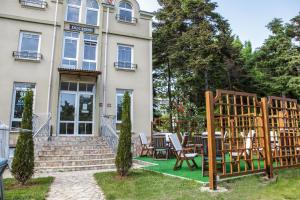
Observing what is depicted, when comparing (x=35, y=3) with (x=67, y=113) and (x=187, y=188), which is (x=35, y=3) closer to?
(x=67, y=113)

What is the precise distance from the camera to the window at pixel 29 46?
38.5ft

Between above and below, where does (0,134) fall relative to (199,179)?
above

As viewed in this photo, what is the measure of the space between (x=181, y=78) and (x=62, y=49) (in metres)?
10.1

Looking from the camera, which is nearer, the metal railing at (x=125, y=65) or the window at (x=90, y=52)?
the window at (x=90, y=52)

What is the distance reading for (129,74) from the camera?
13.5 metres

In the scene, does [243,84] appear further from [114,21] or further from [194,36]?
[114,21]

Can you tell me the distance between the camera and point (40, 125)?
1127 cm

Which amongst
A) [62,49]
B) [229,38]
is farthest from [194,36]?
[62,49]

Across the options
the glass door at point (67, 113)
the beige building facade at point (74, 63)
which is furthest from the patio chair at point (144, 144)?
the glass door at point (67, 113)

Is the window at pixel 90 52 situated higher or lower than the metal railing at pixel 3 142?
higher

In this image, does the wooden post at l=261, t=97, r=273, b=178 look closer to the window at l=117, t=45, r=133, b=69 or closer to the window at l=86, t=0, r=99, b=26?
the window at l=117, t=45, r=133, b=69

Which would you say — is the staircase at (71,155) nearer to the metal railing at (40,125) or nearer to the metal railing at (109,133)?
the metal railing at (109,133)

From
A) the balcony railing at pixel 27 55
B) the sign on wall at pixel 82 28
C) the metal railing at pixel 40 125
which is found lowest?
the metal railing at pixel 40 125

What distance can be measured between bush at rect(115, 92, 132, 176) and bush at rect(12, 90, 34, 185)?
227 cm
